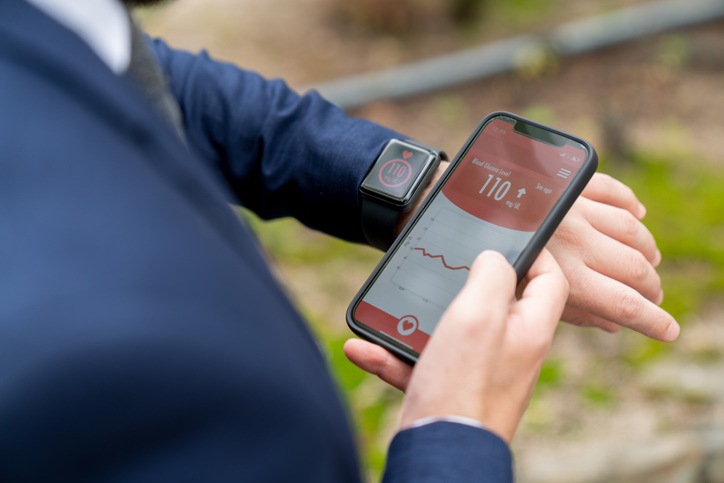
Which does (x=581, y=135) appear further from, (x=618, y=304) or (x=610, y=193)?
(x=618, y=304)

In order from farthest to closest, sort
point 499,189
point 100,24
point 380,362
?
point 499,189 → point 380,362 → point 100,24

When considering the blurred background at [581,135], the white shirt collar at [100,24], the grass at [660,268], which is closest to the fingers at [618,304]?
the white shirt collar at [100,24]

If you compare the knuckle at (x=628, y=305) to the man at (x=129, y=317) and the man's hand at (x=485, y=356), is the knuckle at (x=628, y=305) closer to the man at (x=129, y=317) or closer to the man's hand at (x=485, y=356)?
the man's hand at (x=485, y=356)

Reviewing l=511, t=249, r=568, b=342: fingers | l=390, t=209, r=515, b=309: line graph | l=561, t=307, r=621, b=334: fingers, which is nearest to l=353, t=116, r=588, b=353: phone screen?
l=390, t=209, r=515, b=309: line graph

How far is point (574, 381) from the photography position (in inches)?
75.1

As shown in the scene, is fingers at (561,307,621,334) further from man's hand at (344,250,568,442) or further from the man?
the man

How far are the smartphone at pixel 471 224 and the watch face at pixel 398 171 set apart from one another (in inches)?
2.2

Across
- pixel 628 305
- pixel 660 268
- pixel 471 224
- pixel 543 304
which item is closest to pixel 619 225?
pixel 628 305

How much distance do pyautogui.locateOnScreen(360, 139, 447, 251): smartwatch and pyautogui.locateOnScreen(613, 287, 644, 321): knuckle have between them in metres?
0.38

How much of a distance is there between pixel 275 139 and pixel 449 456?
658 millimetres

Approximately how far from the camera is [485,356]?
1.98 ft

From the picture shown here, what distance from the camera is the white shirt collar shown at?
46 cm

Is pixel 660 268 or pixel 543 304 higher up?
pixel 543 304

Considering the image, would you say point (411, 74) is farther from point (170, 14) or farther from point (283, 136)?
point (283, 136)
